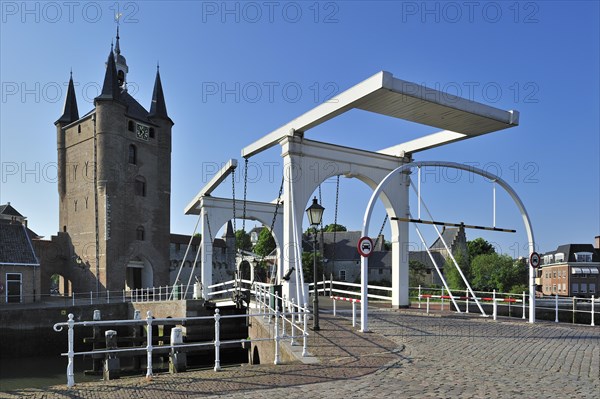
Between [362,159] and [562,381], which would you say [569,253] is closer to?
[362,159]

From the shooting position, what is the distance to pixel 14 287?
30.6 m

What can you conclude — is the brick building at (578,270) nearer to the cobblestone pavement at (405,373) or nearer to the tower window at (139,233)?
the tower window at (139,233)

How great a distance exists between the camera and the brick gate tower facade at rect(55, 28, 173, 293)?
118 feet

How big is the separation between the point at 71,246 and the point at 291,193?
30.3 meters

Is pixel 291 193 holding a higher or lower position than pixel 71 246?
higher

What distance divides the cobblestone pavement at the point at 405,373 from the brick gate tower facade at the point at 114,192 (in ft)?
96.5

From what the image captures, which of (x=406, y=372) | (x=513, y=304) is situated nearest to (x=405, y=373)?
(x=406, y=372)

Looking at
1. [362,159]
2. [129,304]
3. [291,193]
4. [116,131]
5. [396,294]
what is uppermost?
Answer: [116,131]

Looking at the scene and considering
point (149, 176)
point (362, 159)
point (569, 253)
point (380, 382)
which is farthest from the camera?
point (569, 253)

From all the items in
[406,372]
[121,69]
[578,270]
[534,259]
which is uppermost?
[121,69]

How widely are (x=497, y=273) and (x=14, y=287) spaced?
38.4 metres

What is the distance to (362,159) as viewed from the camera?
601 inches

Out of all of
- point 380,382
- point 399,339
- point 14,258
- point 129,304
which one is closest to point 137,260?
point 14,258

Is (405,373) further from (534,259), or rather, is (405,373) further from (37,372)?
(37,372)
